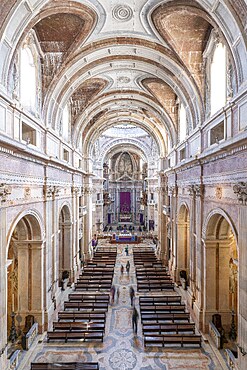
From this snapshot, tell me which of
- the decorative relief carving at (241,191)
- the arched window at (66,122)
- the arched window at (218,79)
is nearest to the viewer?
the decorative relief carving at (241,191)

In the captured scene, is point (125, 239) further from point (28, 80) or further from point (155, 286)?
point (28, 80)

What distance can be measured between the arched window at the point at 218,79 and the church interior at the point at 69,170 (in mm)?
78

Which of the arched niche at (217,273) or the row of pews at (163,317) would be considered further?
the arched niche at (217,273)

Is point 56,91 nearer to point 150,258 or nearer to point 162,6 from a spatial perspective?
point 162,6

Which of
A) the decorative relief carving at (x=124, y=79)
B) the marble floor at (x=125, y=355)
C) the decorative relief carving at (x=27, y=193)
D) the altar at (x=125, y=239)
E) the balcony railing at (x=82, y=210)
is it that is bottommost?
the altar at (x=125, y=239)

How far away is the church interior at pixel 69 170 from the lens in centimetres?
943

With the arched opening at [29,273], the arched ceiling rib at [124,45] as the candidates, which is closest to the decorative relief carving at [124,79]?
the arched ceiling rib at [124,45]

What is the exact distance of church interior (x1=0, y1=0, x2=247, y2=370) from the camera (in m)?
9.43

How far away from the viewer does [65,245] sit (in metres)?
20.1

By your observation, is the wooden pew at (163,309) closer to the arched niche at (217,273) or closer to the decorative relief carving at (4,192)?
the arched niche at (217,273)

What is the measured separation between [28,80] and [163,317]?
12.0 metres

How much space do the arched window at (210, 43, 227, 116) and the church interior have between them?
0.08 m

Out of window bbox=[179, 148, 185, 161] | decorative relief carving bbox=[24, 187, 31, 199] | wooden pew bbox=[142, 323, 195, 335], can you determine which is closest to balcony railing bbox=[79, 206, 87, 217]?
window bbox=[179, 148, 185, 161]

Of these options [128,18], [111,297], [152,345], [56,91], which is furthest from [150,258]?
[128,18]
